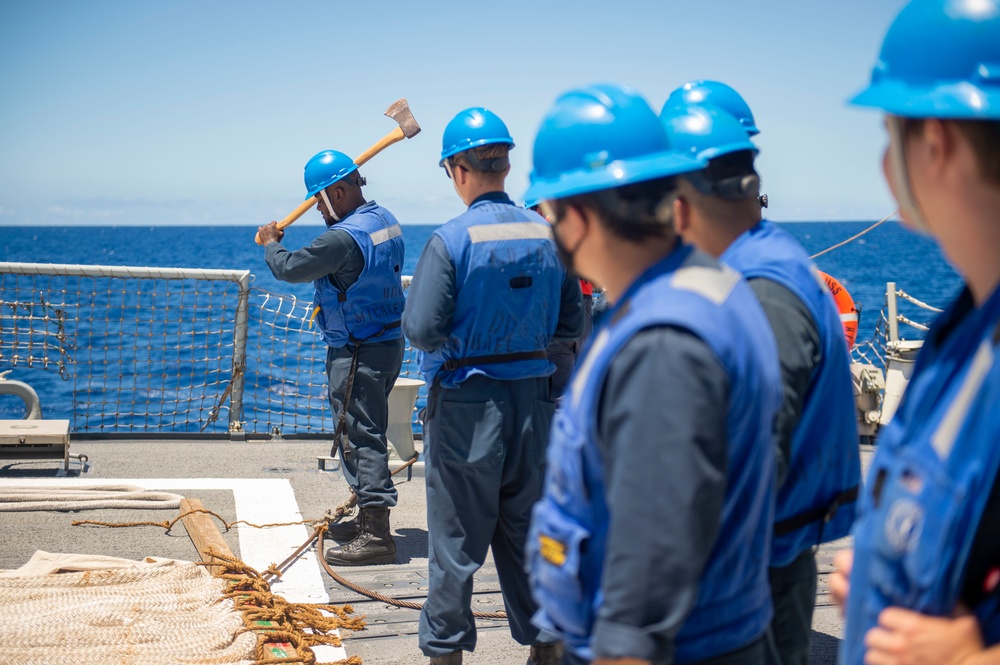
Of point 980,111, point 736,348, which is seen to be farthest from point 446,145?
point 980,111

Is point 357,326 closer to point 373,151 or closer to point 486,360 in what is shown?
point 373,151

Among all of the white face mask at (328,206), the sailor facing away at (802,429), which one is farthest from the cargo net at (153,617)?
the sailor facing away at (802,429)

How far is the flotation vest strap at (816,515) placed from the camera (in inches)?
104

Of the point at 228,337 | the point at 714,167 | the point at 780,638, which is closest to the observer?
the point at 780,638

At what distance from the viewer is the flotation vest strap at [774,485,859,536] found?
2639 mm

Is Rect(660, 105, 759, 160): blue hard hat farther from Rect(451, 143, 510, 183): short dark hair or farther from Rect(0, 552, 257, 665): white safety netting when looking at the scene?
Rect(0, 552, 257, 665): white safety netting

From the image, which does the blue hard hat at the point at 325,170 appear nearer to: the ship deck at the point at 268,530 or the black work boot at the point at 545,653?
the ship deck at the point at 268,530

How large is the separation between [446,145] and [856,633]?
3.17m

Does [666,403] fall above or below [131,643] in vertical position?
above

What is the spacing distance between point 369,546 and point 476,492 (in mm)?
1856

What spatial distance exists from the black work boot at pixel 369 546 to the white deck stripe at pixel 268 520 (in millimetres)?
142

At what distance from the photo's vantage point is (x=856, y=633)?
1.61m

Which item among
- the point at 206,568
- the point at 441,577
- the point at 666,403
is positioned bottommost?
the point at 206,568

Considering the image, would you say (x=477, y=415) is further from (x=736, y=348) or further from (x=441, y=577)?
(x=736, y=348)
